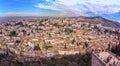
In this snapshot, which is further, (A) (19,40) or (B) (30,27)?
(B) (30,27)

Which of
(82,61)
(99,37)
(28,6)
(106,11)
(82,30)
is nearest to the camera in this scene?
(106,11)

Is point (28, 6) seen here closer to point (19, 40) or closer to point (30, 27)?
point (19, 40)

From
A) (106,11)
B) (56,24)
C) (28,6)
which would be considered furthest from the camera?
(56,24)

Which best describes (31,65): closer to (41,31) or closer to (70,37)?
(70,37)

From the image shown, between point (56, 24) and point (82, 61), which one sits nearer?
point (82, 61)

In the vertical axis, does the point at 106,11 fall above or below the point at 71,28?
above

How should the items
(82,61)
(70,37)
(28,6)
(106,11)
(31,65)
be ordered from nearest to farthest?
(106,11) → (28,6) → (82,61) → (31,65) → (70,37)

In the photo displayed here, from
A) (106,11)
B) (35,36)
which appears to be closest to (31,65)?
(106,11)

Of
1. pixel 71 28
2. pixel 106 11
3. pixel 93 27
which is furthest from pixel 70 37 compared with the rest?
pixel 106 11

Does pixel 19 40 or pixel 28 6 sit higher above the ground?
pixel 28 6
